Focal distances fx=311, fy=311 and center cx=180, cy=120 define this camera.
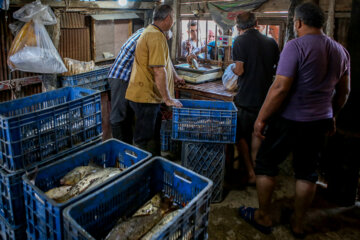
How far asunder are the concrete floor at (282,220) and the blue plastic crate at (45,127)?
173cm

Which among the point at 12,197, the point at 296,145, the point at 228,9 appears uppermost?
the point at 228,9

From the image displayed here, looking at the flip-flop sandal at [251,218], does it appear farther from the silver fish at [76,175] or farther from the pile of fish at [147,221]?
the silver fish at [76,175]

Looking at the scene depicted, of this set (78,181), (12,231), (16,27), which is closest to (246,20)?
(78,181)

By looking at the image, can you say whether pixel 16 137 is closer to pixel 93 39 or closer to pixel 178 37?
pixel 93 39

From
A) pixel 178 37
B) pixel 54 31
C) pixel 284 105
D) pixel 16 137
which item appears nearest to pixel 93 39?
pixel 54 31

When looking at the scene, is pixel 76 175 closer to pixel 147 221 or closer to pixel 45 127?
pixel 45 127

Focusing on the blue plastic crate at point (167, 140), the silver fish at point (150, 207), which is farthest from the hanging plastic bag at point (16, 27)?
the silver fish at point (150, 207)

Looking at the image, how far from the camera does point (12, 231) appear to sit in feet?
8.39

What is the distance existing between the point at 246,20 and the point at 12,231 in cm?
332

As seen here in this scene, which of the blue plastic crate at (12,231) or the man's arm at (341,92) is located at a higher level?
the man's arm at (341,92)

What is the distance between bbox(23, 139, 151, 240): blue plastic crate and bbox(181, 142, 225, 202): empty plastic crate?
123cm

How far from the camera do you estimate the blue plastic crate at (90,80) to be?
468cm

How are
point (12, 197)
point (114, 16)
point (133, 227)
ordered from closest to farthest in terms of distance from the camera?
1. point (133, 227)
2. point (12, 197)
3. point (114, 16)

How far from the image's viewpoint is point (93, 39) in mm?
5523
